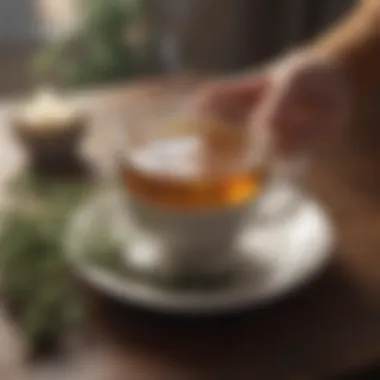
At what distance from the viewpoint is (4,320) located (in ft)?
1.93

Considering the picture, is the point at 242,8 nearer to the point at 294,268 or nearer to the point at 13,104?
the point at 13,104

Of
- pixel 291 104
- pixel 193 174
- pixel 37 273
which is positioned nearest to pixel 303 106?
pixel 291 104

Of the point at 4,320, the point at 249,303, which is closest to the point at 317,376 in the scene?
the point at 249,303

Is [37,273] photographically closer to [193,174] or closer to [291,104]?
[193,174]

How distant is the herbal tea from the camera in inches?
24.2

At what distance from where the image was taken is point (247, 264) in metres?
0.65

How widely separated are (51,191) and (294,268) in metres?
0.20

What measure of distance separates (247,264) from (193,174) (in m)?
0.07

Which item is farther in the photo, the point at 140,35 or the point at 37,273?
the point at 140,35

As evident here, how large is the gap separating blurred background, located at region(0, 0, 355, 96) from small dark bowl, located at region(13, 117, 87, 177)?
79 cm

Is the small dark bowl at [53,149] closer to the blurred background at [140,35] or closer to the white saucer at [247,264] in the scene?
the white saucer at [247,264]

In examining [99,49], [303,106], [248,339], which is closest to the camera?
[248,339]

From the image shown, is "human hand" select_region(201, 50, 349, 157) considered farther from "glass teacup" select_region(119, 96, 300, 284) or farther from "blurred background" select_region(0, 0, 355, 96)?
"blurred background" select_region(0, 0, 355, 96)

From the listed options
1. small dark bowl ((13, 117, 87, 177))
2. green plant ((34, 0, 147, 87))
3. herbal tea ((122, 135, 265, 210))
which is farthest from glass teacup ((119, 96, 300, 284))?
green plant ((34, 0, 147, 87))
